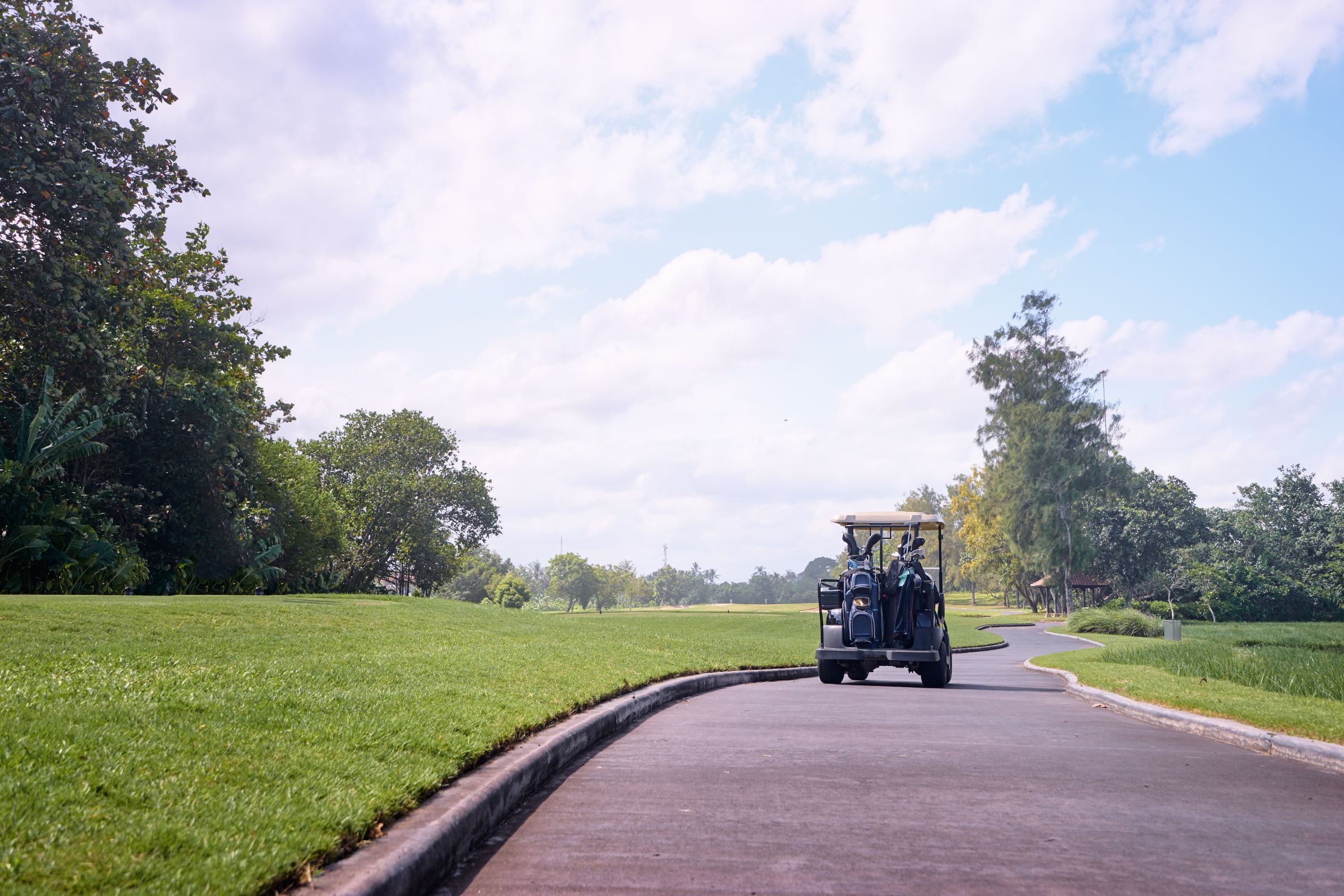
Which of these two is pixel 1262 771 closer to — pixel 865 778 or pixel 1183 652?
pixel 865 778

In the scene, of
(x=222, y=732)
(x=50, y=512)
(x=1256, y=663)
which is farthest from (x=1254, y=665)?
(x=50, y=512)

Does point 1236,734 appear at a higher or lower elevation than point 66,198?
lower

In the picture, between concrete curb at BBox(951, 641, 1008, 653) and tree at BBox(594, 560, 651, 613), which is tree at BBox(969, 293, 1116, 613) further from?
tree at BBox(594, 560, 651, 613)

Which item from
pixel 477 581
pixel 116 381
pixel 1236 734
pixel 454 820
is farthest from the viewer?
pixel 477 581

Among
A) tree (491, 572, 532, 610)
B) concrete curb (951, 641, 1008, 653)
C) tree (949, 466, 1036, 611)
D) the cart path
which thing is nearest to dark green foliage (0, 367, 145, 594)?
the cart path

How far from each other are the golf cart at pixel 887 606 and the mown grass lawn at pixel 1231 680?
2.69 m

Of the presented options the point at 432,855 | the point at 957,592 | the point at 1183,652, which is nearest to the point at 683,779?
the point at 432,855

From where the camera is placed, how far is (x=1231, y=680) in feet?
51.1

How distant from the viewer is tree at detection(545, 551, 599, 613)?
136000 millimetres

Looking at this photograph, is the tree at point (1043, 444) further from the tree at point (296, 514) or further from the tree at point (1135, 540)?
the tree at point (296, 514)

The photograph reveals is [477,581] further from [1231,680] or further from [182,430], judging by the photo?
[1231,680]

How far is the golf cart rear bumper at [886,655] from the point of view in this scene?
51.0ft

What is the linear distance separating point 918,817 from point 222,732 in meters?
4.27

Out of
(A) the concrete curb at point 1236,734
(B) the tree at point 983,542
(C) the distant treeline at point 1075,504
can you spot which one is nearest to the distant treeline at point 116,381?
(A) the concrete curb at point 1236,734
